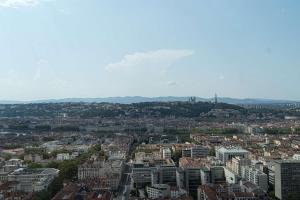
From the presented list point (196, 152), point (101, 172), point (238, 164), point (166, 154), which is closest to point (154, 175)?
point (101, 172)

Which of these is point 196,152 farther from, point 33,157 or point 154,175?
point 33,157

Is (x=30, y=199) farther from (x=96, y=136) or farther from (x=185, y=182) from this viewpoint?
(x=96, y=136)

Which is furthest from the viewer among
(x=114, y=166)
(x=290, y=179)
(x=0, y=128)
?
(x=0, y=128)

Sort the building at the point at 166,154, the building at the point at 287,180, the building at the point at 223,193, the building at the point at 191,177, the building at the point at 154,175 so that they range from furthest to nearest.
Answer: the building at the point at 166,154, the building at the point at 154,175, the building at the point at 191,177, the building at the point at 287,180, the building at the point at 223,193

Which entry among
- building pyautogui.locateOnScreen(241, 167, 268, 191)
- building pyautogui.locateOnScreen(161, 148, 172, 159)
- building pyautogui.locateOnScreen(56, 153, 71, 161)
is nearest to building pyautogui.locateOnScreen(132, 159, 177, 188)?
building pyautogui.locateOnScreen(241, 167, 268, 191)

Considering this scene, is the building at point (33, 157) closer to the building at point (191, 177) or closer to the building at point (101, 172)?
the building at point (101, 172)

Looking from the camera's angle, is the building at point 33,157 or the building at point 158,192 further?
the building at point 33,157

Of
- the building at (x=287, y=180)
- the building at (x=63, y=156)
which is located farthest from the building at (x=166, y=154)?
the building at (x=287, y=180)

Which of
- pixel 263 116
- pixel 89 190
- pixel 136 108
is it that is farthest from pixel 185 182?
pixel 136 108
